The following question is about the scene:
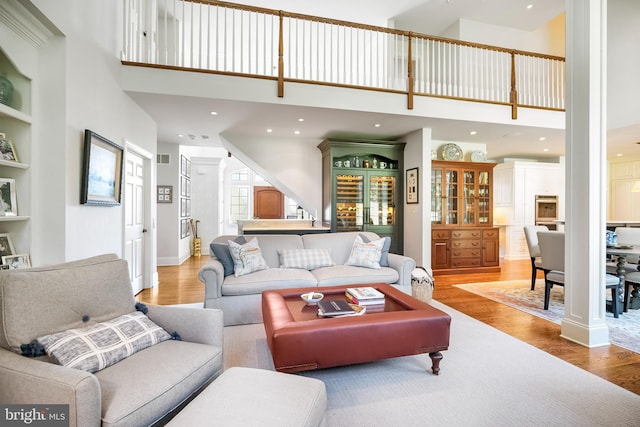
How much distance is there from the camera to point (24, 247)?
2266 millimetres

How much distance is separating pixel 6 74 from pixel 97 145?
2.51ft

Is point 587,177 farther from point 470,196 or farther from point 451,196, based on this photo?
point 470,196

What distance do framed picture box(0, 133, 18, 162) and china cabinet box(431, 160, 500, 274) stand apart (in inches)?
214

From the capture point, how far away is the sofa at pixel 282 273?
116 inches

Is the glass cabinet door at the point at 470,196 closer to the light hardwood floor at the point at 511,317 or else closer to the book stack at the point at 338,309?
the light hardwood floor at the point at 511,317

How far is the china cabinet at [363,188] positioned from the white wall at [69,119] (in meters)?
3.46

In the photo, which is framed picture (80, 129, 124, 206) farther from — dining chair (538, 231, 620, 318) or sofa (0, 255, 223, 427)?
dining chair (538, 231, 620, 318)

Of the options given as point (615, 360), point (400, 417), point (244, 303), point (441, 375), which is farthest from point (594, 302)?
point (244, 303)

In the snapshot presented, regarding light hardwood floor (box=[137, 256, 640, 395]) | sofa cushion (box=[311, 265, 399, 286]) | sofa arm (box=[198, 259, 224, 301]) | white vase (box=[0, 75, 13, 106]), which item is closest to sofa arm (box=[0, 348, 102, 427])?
sofa arm (box=[198, 259, 224, 301])

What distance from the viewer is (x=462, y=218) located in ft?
18.4

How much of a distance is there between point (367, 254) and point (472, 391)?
1.85m

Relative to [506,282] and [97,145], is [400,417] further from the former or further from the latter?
[506,282]

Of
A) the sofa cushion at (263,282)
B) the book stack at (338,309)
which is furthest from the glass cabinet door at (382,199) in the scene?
the book stack at (338,309)

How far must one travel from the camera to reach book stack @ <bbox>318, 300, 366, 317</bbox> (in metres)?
2.00
